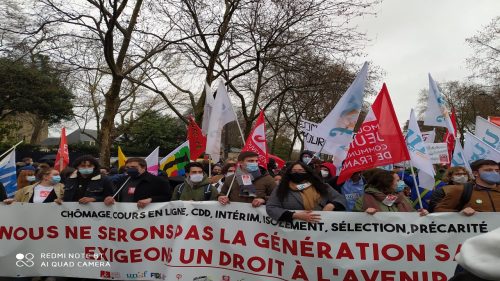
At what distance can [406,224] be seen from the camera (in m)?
4.29

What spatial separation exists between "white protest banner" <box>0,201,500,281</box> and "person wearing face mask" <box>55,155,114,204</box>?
26 centimetres

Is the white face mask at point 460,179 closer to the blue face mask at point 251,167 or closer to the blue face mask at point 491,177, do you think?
the blue face mask at point 491,177

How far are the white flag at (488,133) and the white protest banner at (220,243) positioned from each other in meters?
4.22

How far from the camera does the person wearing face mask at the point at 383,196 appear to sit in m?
4.64

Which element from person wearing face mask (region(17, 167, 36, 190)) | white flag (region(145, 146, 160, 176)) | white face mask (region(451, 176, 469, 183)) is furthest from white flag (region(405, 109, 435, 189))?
person wearing face mask (region(17, 167, 36, 190))

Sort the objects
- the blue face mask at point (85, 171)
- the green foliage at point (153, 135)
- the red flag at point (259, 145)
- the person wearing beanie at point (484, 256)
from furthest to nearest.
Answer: the green foliage at point (153, 135) < the red flag at point (259, 145) < the blue face mask at point (85, 171) < the person wearing beanie at point (484, 256)

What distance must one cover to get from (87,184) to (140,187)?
25.5 inches

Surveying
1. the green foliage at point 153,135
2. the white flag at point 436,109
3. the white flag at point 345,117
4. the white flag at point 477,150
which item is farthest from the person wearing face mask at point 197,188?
the green foliage at point 153,135

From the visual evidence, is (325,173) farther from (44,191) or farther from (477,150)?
(44,191)

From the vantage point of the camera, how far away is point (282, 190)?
15.0ft

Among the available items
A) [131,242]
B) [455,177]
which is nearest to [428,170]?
[455,177]

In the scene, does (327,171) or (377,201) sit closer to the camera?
(377,201)

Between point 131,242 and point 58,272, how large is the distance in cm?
91

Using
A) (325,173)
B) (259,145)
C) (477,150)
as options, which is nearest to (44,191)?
(259,145)
